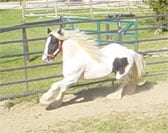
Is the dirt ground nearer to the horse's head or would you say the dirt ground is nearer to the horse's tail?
the horse's tail

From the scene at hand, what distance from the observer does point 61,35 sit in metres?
6.58

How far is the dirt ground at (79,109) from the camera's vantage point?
5.96 metres

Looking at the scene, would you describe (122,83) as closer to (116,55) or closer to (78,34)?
(116,55)

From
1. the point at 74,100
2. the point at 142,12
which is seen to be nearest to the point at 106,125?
the point at 74,100

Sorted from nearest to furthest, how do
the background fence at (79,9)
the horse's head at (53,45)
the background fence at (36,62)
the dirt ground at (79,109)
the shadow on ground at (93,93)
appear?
the dirt ground at (79,109)
the horse's head at (53,45)
the shadow on ground at (93,93)
the background fence at (36,62)
the background fence at (79,9)

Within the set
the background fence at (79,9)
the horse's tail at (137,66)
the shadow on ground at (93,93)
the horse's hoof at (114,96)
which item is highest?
the horse's tail at (137,66)

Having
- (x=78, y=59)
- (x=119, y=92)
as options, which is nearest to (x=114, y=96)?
(x=119, y=92)

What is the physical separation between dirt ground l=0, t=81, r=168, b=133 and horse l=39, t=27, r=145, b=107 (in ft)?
0.92

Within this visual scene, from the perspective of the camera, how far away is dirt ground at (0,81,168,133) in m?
5.96

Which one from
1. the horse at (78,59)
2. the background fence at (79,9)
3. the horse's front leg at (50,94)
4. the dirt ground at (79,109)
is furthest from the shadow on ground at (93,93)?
the background fence at (79,9)

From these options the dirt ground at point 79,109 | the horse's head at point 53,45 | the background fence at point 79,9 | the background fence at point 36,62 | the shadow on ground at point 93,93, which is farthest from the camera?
the background fence at point 79,9

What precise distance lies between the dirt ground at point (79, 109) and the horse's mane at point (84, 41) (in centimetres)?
72

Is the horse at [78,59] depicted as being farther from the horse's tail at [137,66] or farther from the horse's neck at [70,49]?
the horse's tail at [137,66]

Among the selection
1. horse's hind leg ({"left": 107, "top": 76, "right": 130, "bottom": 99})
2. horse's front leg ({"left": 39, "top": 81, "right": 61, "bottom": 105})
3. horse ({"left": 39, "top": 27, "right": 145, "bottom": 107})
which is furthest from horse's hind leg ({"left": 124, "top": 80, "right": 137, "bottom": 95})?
horse's front leg ({"left": 39, "top": 81, "right": 61, "bottom": 105})
